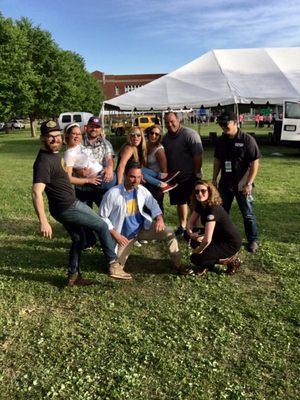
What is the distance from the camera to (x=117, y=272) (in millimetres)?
4469

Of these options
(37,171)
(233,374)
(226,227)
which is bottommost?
(233,374)

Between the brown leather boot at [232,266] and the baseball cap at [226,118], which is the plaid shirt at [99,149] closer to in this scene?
the baseball cap at [226,118]

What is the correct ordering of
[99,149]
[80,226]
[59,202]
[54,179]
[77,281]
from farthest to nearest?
[99,149], [77,281], [80,226], [59,202], [54,179]

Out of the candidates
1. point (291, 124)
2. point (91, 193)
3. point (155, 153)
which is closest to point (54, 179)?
point (91, 193)

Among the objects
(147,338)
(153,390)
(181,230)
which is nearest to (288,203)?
→ (181,230)

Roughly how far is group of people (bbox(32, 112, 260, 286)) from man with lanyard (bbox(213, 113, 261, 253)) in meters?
0.01

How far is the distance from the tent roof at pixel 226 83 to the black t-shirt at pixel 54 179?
12.6 meters

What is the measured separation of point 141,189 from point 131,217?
0.34 m

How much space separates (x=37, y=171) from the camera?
377 centimetres

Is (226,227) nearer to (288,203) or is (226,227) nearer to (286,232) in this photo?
(286,232)

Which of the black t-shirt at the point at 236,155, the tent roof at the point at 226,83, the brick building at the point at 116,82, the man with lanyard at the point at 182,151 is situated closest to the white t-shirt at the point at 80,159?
the man with lanyard at the point at 182,151

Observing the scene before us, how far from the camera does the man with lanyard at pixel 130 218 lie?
4.45 metres

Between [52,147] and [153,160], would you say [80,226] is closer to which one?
[52,147]

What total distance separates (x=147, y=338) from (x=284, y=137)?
14.0 metres
